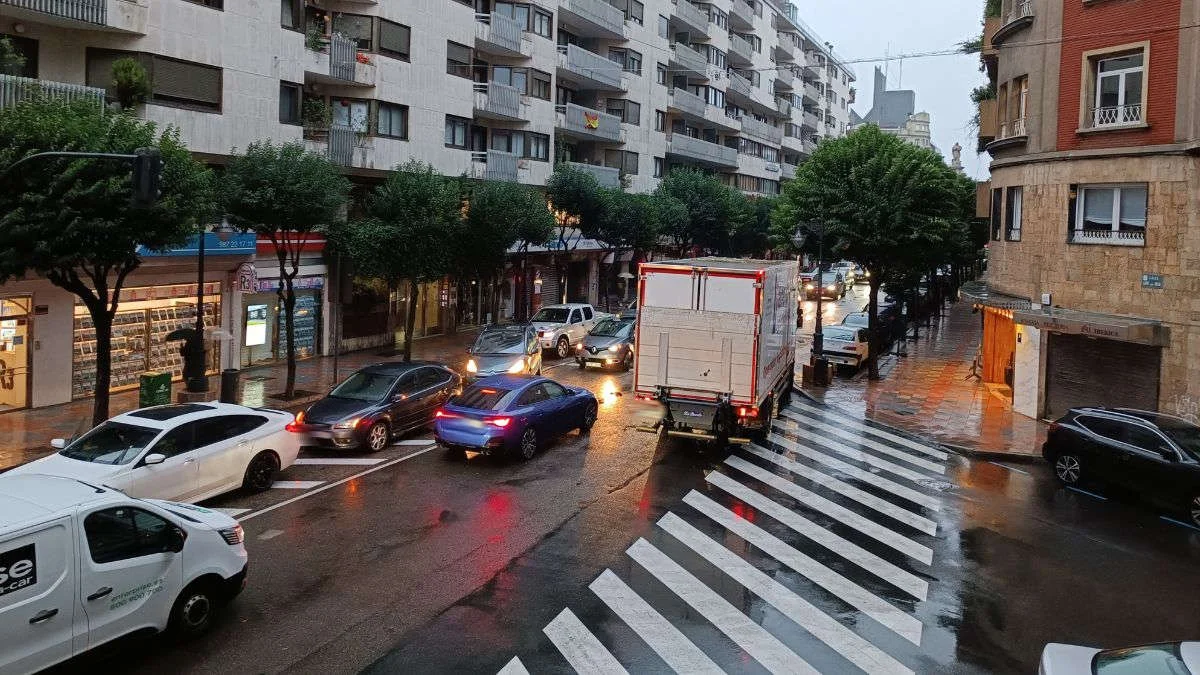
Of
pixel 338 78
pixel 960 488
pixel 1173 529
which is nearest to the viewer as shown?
pixel 1173 529

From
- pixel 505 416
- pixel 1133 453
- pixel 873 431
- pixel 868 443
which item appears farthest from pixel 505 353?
pixel 1133 453

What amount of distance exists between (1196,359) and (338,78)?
969 inches

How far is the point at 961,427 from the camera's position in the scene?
22.7 metres

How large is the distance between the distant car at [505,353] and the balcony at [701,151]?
32127mm

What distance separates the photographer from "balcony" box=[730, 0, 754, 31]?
223 feet

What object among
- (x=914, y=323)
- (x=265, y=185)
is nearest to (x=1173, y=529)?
(x=265, y=185)

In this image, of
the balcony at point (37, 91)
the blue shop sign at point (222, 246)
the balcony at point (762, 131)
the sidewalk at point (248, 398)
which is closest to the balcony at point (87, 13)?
the balcony at point (37, 91)

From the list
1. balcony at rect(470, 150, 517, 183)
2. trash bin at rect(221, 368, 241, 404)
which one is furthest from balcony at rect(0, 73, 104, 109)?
balcony at rect(470, 150, 517, 183)

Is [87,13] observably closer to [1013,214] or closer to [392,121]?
[392,121]

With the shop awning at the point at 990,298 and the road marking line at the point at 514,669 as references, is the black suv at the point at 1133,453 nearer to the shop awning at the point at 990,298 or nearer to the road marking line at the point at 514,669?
the shop awning at the point at 990,298

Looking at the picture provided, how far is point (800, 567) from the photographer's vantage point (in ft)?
39.6

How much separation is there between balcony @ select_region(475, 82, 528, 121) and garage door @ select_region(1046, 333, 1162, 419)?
22.7 meters

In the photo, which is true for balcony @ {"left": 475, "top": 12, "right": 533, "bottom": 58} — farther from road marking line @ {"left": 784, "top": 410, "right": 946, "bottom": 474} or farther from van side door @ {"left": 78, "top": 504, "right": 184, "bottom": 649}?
van side door @ {"left": 78, "top": 504, "right": 184, "bottom": 649}

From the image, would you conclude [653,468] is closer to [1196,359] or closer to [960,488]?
[960,488]
